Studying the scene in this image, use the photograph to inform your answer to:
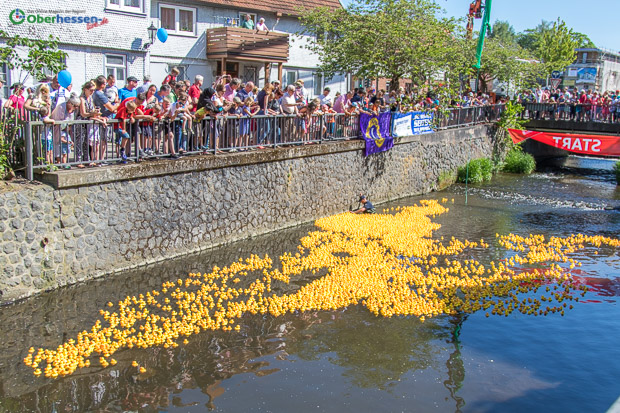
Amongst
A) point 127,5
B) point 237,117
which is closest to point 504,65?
point 127,5

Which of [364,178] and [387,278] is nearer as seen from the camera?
[387,278]

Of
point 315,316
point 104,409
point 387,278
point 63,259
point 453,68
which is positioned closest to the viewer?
point 104,409

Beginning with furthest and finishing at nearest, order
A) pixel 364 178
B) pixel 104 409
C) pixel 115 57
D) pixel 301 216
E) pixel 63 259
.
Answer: pixel 115 57 → pixel 364 178 → pixel 301 216 → pixel 63 259 → pixel 104 409

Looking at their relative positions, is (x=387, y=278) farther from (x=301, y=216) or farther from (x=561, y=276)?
(x=301, y=216)

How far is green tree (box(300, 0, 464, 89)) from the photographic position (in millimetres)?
21453

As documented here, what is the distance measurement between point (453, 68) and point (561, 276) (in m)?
13.7

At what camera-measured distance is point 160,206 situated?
12398 millimetres

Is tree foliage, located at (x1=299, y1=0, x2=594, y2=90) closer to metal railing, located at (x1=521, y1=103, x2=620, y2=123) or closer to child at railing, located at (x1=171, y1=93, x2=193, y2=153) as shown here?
metal railing, located at (x1=521, y1=103, x2=620, y2=123)

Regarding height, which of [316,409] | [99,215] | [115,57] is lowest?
[316,409]

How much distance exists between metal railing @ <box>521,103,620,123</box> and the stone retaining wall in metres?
14.1

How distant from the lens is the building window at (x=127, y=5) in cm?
2031

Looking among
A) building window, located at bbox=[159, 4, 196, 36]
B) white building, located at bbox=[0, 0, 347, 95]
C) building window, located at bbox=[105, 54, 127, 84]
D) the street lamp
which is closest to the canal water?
white building, located at bbox=[0, 0, 347, 95]

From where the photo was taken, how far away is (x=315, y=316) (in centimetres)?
992

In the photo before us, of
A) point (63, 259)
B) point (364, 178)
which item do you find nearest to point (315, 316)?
point (63, 259)
